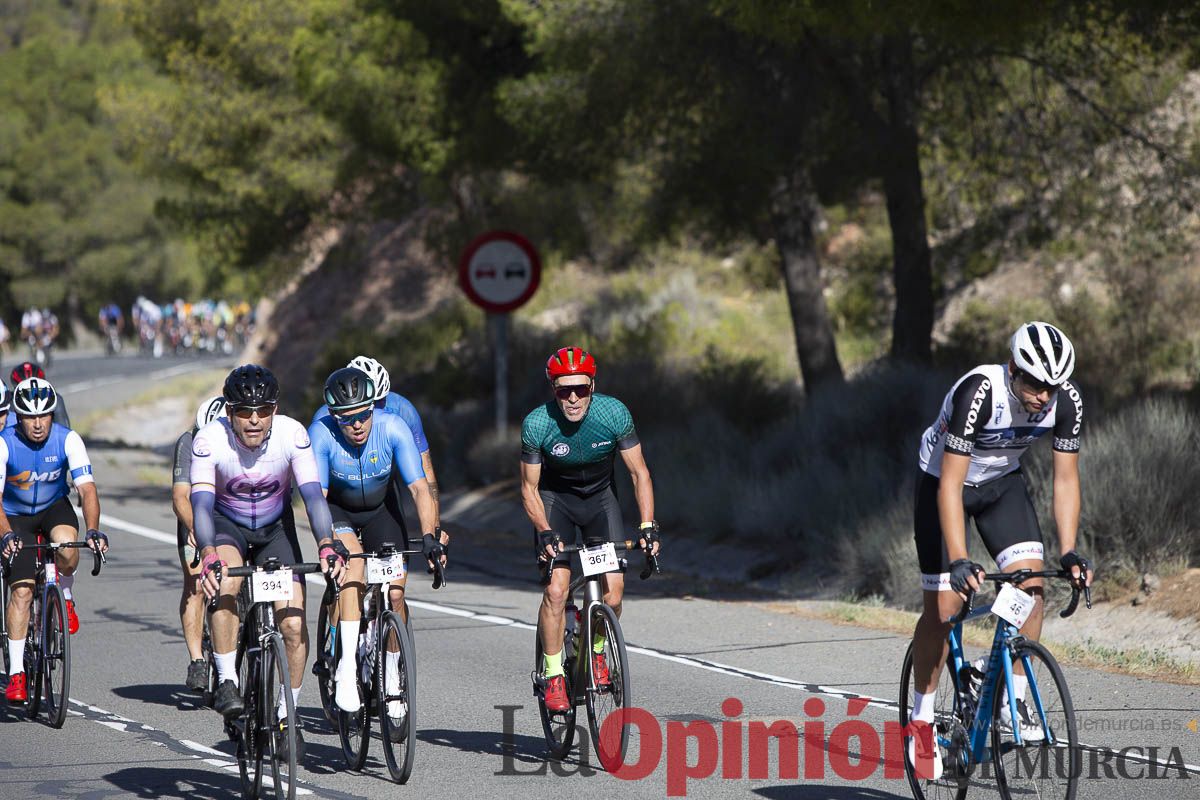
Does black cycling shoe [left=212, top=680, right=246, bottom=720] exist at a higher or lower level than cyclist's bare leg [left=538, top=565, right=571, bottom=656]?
lower

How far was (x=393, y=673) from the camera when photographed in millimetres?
7496

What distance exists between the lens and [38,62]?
251 feet

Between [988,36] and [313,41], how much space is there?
1149cm

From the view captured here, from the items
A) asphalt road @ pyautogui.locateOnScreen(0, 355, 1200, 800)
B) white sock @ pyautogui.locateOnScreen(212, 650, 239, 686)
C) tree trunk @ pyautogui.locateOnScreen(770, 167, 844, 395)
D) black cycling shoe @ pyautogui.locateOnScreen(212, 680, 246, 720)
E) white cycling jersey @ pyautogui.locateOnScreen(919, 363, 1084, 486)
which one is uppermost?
tree trunk @ pyautogui.locateOnScreen(770, 167, 844, 395)

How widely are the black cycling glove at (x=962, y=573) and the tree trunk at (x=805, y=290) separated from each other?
12587 mm

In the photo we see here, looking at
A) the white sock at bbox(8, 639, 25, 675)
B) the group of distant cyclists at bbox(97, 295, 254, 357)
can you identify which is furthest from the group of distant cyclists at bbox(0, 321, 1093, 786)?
the group of distant cyclists at bbox(97, 295, 254, 357)

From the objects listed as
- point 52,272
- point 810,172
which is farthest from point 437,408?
point 52,272

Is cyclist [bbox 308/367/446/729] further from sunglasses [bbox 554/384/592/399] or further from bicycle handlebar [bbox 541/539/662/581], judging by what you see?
sunglasses [bbox 554/384/592/399]

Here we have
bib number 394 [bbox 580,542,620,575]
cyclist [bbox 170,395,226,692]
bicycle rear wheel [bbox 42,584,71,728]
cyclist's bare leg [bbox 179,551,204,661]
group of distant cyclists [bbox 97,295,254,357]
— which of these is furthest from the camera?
group of distant cyclists [bbox 97,295,254,357]

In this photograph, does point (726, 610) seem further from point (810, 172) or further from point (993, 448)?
point (810, 172)

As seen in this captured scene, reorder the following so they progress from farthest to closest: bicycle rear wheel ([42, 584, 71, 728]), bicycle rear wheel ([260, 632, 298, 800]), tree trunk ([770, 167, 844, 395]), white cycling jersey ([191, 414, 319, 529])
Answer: tree trunk ([770, 167, 844, 395]), bicycle rear wheel ([42, 584, 71, 728]), white cycling jersey ([191, 414, 319, 529]), bicycle rear wheel ([260, 632, 298, 800])

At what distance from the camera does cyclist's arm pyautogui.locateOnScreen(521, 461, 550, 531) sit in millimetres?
7746

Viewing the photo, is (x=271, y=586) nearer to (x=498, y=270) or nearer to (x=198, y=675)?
(x=198, y=675)

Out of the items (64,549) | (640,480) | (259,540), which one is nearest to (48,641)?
(64,549)
